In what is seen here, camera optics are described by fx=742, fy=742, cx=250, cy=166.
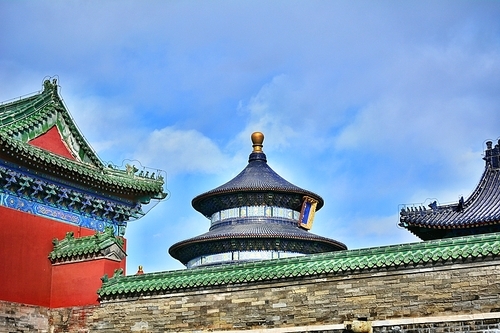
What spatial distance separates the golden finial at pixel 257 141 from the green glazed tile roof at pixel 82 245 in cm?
1446

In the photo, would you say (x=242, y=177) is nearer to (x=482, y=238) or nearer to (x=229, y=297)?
(x=229, y=297)

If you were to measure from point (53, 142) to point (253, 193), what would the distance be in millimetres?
11209

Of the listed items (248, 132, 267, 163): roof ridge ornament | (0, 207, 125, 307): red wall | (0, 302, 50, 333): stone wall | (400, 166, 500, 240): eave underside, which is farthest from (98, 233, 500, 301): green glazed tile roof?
(248, 132, 267, 163): roof ridge ornament

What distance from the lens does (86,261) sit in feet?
56.3

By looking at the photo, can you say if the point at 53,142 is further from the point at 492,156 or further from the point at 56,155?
the point at 492,156

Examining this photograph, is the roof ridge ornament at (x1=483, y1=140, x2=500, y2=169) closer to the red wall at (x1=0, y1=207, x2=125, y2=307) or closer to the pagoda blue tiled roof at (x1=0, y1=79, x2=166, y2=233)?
the pagoda blue tiled roof at (x1=0, y1=79, x2=166, y2=233)

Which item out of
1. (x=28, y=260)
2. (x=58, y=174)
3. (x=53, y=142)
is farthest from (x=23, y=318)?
(x=53, y=142)

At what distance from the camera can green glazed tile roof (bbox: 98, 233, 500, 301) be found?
511 inches

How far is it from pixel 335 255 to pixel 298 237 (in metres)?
13.0

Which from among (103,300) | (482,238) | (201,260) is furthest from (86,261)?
(201,260)

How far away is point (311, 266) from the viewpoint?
47.3 ft

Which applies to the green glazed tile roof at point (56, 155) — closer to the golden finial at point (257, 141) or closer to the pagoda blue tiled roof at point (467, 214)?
the pagoda blue tiled roof at point (467, 214)

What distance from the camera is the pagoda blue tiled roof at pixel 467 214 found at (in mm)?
23703

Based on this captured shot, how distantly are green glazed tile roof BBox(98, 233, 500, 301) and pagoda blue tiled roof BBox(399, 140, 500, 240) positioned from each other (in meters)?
10.6
